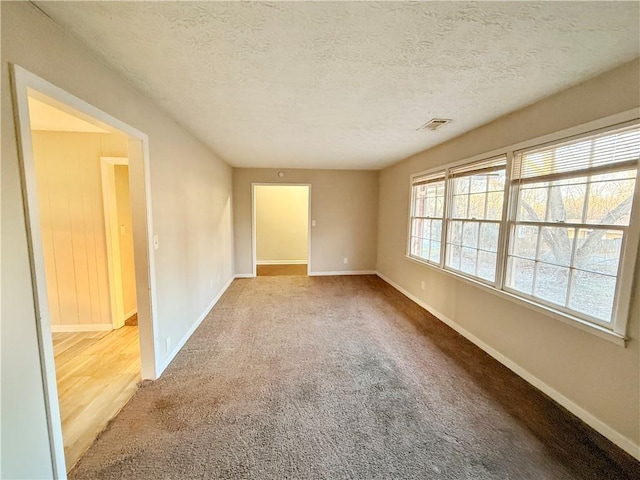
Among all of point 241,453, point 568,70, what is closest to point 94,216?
point 241,453

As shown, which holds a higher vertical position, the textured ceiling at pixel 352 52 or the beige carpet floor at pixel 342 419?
the textured ceiling at pixel 352 52

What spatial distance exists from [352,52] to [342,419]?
2354 millimetres

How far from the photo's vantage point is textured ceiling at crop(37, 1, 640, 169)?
3.82 feet

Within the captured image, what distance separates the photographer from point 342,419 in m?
1.79

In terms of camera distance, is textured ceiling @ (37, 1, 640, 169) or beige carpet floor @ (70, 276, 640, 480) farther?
beige carpet floor @ (70, 276, 640, 480)

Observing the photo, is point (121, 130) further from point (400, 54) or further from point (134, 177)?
point (400, 54)

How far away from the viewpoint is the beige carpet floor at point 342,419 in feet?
4.74

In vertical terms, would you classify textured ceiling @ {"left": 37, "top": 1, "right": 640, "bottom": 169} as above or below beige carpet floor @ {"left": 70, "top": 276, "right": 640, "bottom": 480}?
above

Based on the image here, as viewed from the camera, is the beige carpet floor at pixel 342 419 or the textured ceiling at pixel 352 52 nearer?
the textured ceiling at pixel 352 52

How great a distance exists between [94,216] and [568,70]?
14.4ft

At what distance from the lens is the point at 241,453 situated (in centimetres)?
152

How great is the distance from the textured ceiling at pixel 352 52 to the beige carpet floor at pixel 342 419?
2.34 meters

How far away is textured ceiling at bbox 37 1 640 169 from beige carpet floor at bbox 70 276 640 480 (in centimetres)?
234

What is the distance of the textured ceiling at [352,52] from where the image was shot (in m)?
1.16
